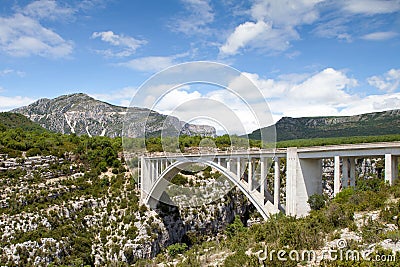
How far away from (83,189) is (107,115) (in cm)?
10621

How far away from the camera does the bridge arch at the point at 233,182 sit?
57.4ft

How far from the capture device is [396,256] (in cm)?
771

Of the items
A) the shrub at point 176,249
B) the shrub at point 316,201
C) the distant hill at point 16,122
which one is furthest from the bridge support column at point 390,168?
the distant hill at point 16,122

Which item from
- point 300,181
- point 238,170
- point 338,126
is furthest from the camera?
point 338,126

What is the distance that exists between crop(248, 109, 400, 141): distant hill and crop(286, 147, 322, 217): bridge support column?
4663 centimetres

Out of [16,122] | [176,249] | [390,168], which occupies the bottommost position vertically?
[176,249]

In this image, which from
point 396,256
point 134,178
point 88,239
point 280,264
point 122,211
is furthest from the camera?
point 134,178

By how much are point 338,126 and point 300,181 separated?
6554 centimetres

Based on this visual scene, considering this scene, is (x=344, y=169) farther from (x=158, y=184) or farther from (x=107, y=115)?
(x=107, y=115)

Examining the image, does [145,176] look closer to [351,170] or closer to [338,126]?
[351,170]

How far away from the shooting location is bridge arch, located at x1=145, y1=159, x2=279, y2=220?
17484mm

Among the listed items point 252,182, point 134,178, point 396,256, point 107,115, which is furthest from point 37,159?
point 107,115

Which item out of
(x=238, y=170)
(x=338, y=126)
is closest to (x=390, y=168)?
(x=238, y=170)

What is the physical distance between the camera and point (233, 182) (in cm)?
1942
